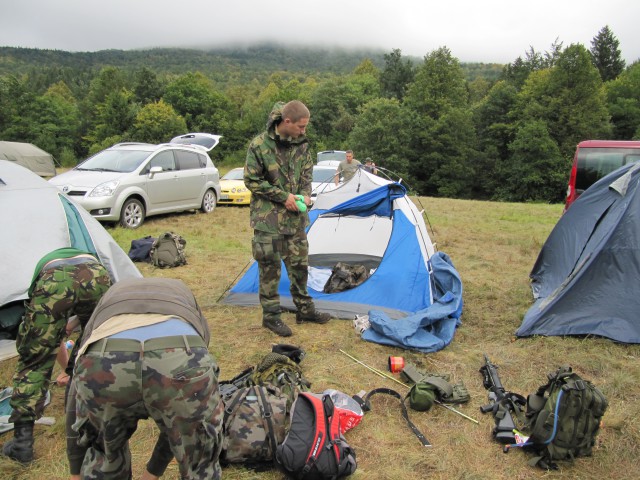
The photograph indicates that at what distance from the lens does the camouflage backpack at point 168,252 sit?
7504 millimetres

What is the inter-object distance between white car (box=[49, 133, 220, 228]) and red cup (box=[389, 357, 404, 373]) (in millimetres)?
7061

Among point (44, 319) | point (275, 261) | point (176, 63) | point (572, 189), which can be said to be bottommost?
point (275, 261)

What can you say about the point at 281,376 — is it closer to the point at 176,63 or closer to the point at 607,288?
the point at 607,288

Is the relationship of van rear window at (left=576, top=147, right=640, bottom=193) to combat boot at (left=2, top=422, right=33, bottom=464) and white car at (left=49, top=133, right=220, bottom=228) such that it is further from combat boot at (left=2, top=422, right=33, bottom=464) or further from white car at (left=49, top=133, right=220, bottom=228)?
white car at (left=49, top=133, right=220, bottom=228)

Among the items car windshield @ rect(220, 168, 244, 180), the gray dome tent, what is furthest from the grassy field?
car windshield @ rect(220, 168, 244, 180)

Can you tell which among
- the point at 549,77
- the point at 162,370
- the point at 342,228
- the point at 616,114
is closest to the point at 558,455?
the point at 162,370

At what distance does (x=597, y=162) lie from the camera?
8.02m

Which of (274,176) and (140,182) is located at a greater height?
(274,176)

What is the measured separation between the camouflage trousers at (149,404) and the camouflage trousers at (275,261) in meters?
2.67

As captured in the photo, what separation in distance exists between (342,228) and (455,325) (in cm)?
214

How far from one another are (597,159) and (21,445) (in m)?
8.58

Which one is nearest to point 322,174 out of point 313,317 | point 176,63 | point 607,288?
point 313,317

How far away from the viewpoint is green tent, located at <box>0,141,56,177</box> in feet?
62.0

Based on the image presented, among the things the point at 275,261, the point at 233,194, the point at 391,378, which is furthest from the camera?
the point at 233,194
